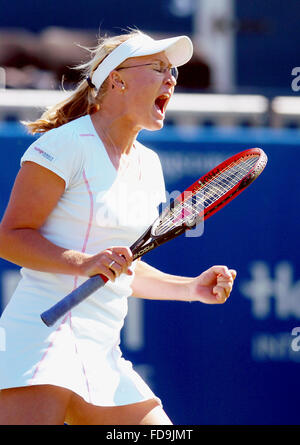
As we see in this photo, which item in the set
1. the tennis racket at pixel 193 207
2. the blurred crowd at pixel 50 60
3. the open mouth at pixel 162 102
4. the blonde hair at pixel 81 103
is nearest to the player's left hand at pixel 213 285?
the tennis racket at pixel 193 207

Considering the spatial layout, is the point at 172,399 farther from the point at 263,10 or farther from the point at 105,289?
the point at 263,10

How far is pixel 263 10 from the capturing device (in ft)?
39.7

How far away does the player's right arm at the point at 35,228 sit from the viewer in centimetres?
282

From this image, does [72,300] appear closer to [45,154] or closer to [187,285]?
[45,154]

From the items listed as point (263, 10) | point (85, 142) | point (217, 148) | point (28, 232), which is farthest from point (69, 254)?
point (263, 10)

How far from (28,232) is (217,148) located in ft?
5.51

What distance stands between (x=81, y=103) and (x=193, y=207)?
0.53m

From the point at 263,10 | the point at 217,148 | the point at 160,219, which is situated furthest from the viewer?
the point at 263,10

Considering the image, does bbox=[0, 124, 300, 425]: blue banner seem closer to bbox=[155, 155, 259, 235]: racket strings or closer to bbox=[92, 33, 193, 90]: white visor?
bbox=[155, 155, 259, 235]: racket strings

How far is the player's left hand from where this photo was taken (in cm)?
313

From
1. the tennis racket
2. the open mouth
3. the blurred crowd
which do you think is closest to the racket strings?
the tennis racket

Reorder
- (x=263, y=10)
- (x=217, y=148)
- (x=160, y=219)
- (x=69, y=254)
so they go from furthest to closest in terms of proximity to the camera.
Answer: (x=263, y=10)
(x=217, y=148)
(x=160, y=219)
(x=69, y=254)

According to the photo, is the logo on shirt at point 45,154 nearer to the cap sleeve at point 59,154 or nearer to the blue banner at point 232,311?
the cap sleeve at point 59,154
